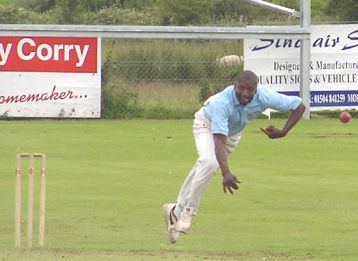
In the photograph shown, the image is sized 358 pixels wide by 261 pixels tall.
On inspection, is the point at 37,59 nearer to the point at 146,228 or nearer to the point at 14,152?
the point at 14,152

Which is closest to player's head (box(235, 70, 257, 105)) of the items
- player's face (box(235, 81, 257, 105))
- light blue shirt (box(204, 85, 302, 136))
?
player's face (box(235, 81, 257, 105))

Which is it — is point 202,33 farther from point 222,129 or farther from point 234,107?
point 222,129

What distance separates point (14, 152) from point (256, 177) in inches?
175

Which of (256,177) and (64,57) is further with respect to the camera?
(64,57)

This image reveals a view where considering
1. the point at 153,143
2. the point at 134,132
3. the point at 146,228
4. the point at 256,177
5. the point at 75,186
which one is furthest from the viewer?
the point at 134,132

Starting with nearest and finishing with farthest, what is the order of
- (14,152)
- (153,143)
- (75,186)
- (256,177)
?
(75,186), (256,177), (14,152), (153,143)

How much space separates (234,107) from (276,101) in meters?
0.46

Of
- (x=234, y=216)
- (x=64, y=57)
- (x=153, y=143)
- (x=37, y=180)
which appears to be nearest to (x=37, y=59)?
(x=64, y=57)

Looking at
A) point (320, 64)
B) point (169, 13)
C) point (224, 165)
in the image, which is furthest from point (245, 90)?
point (169, 13)

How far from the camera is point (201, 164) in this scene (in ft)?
34.9

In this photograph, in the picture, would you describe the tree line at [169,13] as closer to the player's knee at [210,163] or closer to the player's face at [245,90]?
the player's knee at [210,163]

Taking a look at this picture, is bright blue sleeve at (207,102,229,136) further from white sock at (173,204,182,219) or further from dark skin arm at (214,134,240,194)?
white sock at (173,204,182,219)

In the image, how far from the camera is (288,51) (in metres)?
25.5

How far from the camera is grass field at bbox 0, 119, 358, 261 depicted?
11117mm
